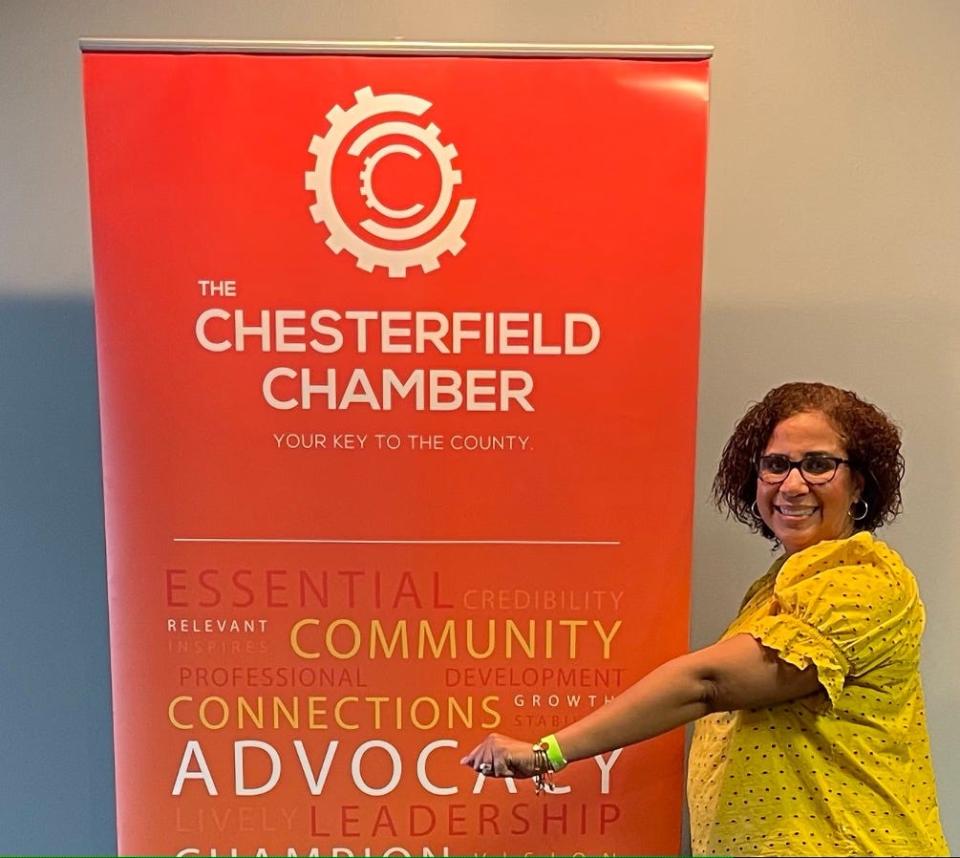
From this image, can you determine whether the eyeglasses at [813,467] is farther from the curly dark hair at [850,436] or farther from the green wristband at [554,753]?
the green wristband at [554,753]

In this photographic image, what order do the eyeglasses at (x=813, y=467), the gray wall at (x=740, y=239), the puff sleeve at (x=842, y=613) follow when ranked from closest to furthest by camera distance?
1. the puff sleeve at (x=842, y=613)
2. the eyeglasses at (x=813, y=467)
3. the gray wall at (x=740, y=239)

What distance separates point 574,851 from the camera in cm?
150

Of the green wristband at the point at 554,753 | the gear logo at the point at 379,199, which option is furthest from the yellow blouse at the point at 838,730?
the gear logo at the point at 379,199

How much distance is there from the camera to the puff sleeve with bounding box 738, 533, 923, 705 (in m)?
1.22

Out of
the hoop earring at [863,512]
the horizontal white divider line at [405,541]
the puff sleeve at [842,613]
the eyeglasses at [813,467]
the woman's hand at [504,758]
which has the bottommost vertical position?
the woman's hand at [504,758]

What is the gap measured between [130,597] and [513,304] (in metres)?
0.76

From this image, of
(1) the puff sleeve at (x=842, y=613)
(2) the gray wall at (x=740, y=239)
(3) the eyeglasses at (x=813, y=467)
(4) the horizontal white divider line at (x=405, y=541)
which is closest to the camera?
(1) the puff sleeve at (x=842, y=613)

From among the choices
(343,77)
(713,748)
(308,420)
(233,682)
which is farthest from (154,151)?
(713,748)

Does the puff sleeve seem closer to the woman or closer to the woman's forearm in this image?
the woman

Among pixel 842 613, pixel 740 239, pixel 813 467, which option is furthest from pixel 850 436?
pixel 740 239

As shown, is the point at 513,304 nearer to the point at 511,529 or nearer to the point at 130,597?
the point at 511,529

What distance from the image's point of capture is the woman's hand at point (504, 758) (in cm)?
137

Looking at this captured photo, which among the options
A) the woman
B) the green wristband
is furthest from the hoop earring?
the green wristband

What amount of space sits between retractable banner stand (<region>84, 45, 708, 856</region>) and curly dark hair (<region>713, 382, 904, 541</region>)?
0.11m
